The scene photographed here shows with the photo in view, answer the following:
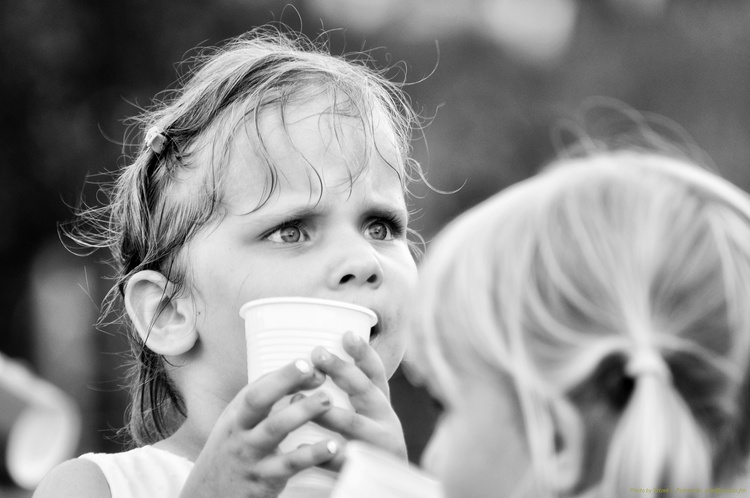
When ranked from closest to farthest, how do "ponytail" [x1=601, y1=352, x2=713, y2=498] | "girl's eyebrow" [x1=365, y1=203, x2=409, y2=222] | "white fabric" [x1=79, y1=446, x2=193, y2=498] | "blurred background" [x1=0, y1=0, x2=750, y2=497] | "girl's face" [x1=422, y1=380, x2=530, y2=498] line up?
"ponytail" [x1=601, y1=352, x2=713, y2=498]
"girl's face" [x1=422, y1=380, x2=530, y2=498]
"white fabric" [x1=79, y1=446, x2=193, y2=498]
"girl's eyebrow" [x1=365, y1=203, x2=409, y2=222]
"blurred background" [x1=0, y1=0, x2=750, y2=497]

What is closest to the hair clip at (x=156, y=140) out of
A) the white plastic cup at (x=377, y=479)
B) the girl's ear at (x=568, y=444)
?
the white plastic cup at (x=377, y=479)

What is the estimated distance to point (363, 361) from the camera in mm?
2404

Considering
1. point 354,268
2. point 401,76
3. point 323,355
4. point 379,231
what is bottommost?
point 323,355

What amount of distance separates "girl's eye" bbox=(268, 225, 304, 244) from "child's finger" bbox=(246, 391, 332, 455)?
0.74m

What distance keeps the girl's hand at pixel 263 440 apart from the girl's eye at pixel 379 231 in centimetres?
88

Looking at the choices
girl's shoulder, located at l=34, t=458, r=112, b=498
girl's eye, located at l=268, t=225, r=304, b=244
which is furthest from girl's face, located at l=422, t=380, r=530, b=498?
girl's shoulder, located at l=34, t=458, r=112, b=498

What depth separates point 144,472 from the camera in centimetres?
302

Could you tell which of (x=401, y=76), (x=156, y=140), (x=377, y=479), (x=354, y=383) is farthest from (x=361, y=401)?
(x=401, y=76)

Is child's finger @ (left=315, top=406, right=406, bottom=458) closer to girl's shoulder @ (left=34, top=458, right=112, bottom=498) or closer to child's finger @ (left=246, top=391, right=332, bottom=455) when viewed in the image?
child's finger @ (left=246, top=391, right=332, bottom=455)

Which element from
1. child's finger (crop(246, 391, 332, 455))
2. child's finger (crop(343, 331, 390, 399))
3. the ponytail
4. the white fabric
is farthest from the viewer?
the white fabric

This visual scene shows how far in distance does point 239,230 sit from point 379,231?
44 cm

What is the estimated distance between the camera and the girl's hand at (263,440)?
227cm

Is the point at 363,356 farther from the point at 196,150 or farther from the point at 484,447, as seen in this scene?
the point at 196,150

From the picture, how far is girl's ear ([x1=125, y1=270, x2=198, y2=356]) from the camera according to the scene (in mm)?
3084
